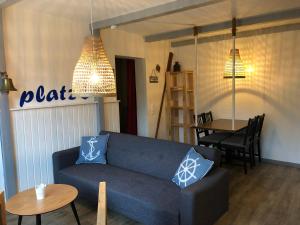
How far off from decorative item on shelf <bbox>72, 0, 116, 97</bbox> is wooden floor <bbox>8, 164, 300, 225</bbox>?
151cm

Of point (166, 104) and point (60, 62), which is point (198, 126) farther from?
point (60, 62)

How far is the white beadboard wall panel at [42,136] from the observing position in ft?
10.5

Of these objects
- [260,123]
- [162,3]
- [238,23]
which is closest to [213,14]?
[238,23]

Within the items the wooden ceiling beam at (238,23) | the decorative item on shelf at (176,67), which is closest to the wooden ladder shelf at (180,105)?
the decorative item on shelf at (176,67)

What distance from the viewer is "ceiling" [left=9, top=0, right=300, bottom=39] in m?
3.02

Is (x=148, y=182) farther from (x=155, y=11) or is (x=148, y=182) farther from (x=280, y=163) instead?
(x=280, y=163)

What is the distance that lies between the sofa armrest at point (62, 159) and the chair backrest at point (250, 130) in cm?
261

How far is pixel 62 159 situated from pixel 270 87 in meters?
3.71

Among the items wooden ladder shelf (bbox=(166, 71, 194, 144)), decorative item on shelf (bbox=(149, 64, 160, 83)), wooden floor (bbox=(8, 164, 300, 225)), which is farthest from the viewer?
wooden ladder shelf (bbox=(166, 71, 194, 144))

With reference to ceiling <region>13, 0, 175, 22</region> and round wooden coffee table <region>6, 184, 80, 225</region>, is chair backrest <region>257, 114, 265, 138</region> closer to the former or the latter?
ceiling <region>13, 0, 175, 22</region>

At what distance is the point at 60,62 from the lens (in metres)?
3.60

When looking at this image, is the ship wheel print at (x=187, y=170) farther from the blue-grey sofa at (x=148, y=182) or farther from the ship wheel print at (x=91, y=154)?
the ship wheel print at (x=91, y=154)

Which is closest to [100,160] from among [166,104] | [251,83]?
[166,104]

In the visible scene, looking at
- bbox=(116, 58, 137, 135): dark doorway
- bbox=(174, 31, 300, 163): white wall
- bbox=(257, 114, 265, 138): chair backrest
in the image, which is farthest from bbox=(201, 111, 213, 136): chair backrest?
bbox=(116, 58, 137, 135): dark doorway
